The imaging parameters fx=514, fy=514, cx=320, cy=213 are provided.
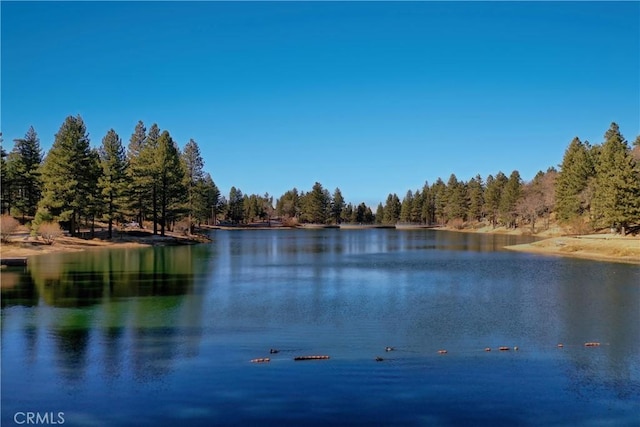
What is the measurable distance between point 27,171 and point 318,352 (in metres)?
79.3

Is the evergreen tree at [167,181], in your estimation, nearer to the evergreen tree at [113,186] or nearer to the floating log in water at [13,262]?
the evergreen tree at [113,186]

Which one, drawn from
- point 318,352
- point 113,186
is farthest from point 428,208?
point 318,352

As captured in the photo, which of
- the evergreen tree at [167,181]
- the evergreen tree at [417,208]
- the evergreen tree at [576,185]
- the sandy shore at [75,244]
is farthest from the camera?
the evergreen tree at [417,208]

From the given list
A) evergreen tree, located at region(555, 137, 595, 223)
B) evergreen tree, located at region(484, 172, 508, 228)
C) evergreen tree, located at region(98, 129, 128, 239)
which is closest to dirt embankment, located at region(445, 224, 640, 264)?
evergreen tree, located at region(555, 137, 595, 223)

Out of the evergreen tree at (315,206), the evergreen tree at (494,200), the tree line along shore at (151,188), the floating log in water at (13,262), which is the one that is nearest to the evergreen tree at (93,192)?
the tree line along shore at (151,188)

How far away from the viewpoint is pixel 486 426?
11898 mm

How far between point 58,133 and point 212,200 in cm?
6311

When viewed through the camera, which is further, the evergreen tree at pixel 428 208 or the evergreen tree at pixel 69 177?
the evergreen tree at pixel 428 208

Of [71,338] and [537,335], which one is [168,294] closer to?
[71,338]

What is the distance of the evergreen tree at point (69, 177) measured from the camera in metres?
62.5

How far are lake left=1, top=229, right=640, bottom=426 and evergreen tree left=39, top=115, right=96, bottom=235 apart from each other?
2767cm

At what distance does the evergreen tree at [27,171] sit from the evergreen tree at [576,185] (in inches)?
3403

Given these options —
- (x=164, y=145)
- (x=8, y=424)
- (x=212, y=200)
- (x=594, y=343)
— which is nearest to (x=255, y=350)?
(x=8, y=424)

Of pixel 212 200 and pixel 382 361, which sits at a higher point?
pixel 212 200
